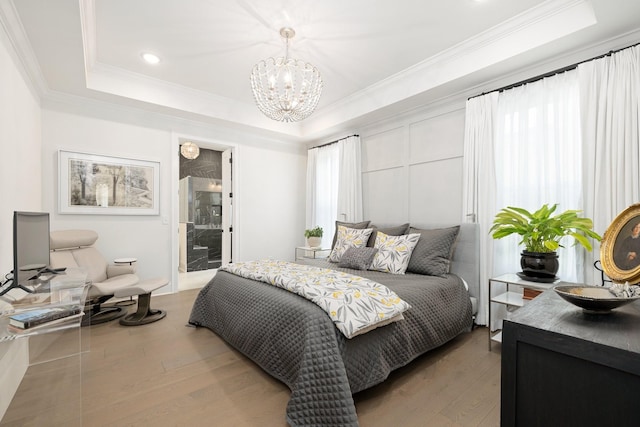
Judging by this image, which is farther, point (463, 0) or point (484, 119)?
point (484, 119)

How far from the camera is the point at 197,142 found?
457 centimetres

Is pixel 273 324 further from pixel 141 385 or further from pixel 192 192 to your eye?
pixel 192 192

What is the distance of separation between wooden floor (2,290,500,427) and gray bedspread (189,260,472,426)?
145 mm

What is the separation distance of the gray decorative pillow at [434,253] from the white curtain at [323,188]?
2158 mm

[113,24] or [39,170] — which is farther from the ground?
[113,24]

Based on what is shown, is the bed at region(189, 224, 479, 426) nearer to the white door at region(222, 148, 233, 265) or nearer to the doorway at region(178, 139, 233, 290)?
the white door at region(222, 148, 233, 265)

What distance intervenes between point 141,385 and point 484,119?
384cm

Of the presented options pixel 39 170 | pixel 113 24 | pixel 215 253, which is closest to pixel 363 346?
pixel 113 24

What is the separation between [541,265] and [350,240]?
1.89 m

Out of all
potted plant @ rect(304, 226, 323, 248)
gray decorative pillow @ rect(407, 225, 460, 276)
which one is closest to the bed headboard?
gray decorative pillow @ rect(407, 225, 460, 276)

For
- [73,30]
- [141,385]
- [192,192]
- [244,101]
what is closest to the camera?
[141,385]


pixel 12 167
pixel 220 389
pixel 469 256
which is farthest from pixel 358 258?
pixel 12 167

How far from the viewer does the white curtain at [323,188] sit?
16.6 feet

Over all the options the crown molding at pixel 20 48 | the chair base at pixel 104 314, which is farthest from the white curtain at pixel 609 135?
the chair base at pixel 104 314
